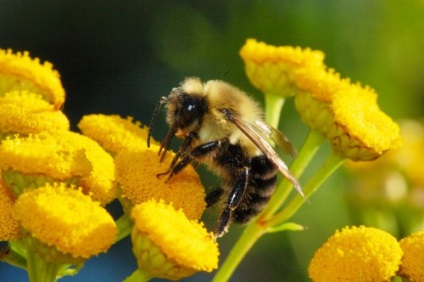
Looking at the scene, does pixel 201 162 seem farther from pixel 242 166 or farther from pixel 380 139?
pixel 380 139

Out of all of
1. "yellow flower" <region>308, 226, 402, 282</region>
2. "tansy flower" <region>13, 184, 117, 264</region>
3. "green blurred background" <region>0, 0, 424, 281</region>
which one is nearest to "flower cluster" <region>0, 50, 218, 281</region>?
"tansy flower" <region>13, 184, 117, 264</region>

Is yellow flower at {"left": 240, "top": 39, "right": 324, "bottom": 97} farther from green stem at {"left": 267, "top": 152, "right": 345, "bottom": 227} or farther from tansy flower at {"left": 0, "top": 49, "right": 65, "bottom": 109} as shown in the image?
tansy flower at {"left": 0, "top": 49, "right": 65, "bottom": 109}

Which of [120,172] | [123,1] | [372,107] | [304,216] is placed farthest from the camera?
[123,1]

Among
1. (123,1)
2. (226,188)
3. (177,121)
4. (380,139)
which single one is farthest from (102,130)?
(123,1)

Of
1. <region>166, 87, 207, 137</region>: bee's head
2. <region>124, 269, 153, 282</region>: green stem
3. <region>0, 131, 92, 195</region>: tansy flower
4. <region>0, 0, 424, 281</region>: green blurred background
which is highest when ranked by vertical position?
<region>0, 0, 424, 281</region>: green blurred background

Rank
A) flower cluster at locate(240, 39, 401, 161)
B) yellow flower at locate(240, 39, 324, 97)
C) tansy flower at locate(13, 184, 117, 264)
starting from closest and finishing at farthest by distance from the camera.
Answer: tansy flower at locate(13, 184, 117, 264), flower cluster at locate(240, 39, 401, 161), yellow flower at locate(240, 39, 324, 97)

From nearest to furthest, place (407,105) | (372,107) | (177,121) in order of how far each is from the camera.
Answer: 1. (177,121)
2. (372,107)
3. (407,105)

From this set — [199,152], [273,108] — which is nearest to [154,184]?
[199,152]
